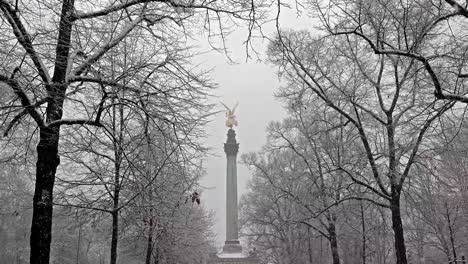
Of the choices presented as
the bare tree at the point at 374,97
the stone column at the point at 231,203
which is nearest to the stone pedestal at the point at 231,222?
the stone column at the point at 231,203

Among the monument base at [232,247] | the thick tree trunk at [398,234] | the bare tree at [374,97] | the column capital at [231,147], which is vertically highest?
the column capital at [231,147]

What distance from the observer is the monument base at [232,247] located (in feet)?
141

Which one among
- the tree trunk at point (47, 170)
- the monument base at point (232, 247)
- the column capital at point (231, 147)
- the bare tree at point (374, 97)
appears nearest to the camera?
the tree trunk at point (47, 170)

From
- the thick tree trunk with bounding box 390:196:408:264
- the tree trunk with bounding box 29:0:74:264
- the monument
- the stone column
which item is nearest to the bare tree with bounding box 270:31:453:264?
the thick tree trunk with bounding box 390:196:408:264

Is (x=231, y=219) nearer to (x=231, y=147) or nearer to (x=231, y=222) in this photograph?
(x=231, y=222)

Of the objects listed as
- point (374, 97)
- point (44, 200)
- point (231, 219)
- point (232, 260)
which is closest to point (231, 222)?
point (231, 219)

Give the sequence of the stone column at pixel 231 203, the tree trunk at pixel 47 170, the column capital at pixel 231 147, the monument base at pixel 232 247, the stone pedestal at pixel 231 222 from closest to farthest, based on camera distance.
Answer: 1. the tree trunk at pixel 47 170
2. the stone pedestal at pixel 231 222
3. the monument base at pixel 232 247
4. the stone column at pixel 231 203
5. the column capital at pixel 231 147

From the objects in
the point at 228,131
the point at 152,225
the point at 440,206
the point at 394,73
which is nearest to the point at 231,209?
the point at 228,131

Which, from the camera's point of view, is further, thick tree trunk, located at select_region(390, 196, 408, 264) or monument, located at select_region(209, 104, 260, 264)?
monument, located at select_region(209, 104, 260, 264)

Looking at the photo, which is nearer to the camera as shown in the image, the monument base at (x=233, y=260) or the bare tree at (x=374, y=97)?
the bare tree at (x=374, y=97)

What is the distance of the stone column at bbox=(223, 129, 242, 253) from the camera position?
43709mm

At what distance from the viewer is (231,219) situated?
45.0 meters

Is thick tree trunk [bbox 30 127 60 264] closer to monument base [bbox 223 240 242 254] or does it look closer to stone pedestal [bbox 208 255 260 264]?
stone pedestal [bbox 208 255 260 264]

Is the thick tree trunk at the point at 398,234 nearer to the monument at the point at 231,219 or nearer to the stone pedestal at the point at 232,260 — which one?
the monument at the point at 231,219
